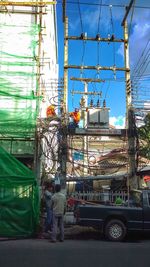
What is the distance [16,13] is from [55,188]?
11.3 m

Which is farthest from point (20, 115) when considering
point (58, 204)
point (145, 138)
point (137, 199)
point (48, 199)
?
point (145, 138)

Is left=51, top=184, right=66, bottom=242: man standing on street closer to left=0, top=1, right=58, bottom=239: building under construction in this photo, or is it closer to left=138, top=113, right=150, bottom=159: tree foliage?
left=0, top=1, right=58, bottom=239: building under construction

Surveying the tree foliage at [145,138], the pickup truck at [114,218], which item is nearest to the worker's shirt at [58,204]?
the pickup truck at [114,218]

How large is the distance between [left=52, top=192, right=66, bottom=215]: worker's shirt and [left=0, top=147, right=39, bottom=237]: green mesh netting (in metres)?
1.15

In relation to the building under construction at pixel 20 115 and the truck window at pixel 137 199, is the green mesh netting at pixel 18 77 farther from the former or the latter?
the truck window at pixel 137 199

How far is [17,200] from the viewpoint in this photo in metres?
14.5

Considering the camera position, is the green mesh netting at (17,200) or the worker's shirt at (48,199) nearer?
the green mesh netting at (17,200)

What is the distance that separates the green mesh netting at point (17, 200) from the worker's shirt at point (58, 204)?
1.15 meters

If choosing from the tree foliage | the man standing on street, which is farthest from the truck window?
the tree foliage

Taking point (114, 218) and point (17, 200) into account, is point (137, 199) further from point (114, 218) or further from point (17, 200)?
point (17, 200)

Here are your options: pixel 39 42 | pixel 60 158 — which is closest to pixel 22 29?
pixel 39 42

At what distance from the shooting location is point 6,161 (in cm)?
1484

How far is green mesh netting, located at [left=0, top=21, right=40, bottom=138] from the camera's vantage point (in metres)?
18.0

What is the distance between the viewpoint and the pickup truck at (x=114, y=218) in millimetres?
13812
